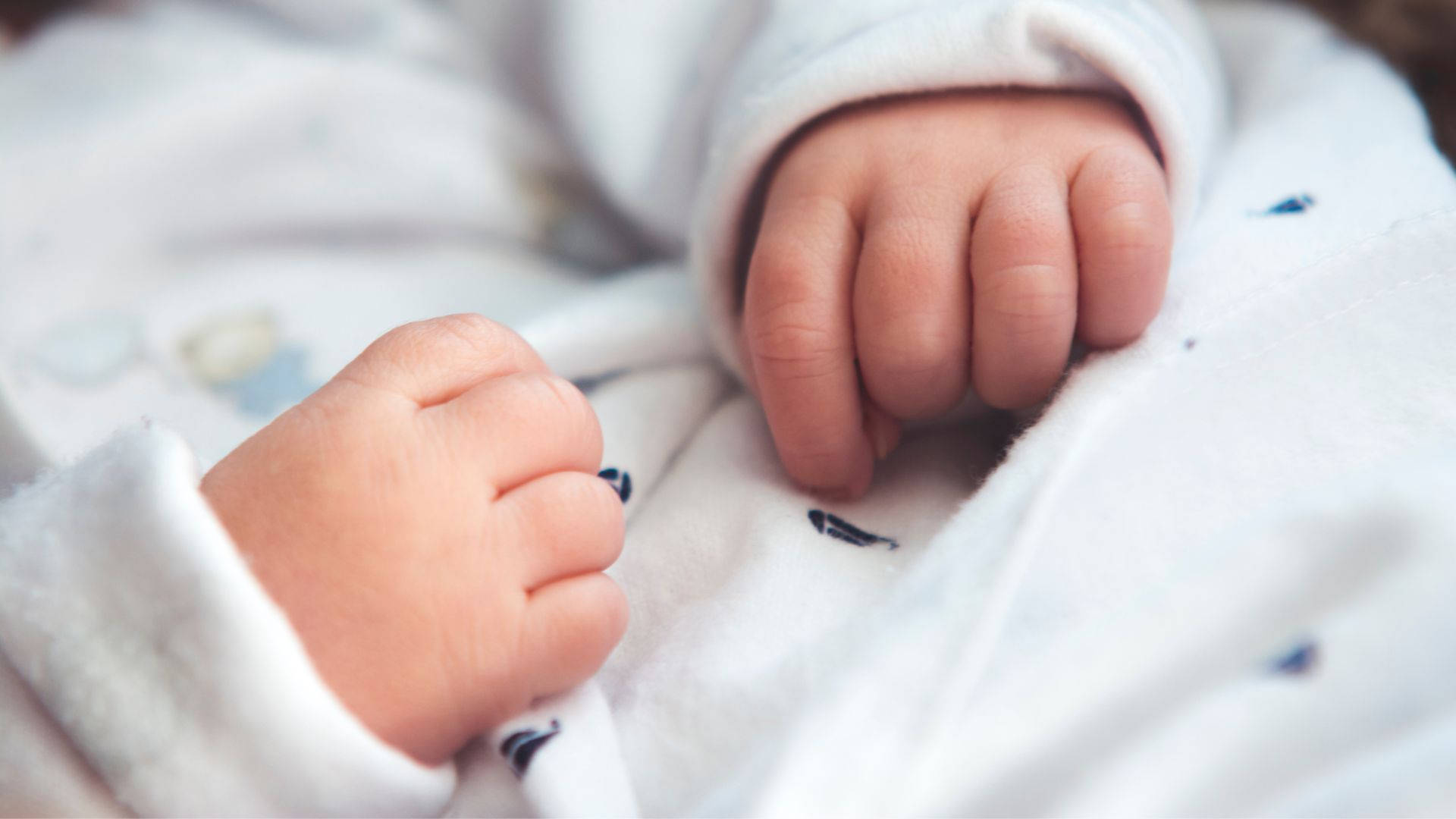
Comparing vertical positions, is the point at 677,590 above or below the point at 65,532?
below

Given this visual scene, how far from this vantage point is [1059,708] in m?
0.39

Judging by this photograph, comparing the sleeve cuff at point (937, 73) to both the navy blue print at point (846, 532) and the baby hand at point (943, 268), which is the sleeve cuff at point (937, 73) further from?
the navy blue print at point (846, 532)

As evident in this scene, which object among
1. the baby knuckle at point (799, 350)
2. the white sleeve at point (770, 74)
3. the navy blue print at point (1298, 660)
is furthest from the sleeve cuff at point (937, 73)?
the navy blue print at point (1298, 660)

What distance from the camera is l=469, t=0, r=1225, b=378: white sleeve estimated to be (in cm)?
54

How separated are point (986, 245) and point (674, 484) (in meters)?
0.23

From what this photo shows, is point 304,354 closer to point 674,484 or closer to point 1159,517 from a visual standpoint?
point 674,484

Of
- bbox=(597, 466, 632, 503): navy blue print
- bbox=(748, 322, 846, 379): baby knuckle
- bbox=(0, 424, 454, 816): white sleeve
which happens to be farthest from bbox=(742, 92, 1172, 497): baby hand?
bbox=(0, 424, 454, 816): white sleeve

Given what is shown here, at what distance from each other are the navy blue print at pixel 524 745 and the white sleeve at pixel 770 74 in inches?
10.9

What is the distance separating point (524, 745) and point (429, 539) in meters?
0.10

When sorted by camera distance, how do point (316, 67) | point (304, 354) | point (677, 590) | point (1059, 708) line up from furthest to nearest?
point (316, 67)
point (304, 354)
point (677, 590)
point (1059, 708)

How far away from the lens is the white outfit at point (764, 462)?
0.37 metres

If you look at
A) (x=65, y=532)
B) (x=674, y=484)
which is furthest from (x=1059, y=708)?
(x=65, y=532)

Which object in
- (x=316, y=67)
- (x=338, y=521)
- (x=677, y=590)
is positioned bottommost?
(x=677, y=590)

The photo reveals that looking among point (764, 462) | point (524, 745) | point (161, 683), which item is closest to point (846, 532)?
point (764, 462)
